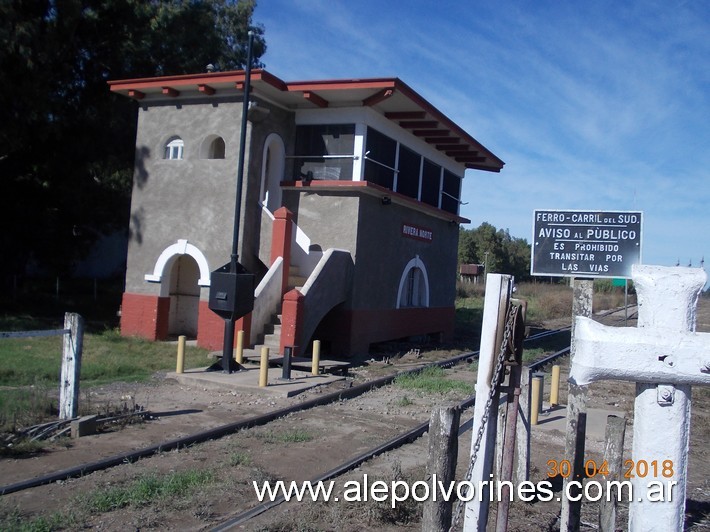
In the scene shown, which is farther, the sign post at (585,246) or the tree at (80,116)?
the tree at (80,116)

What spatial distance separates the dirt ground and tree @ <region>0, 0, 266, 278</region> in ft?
39.3

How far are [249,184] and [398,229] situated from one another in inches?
192

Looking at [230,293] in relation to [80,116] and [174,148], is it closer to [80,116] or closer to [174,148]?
[174,148]

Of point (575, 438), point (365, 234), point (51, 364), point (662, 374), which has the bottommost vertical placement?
point (51, 364)

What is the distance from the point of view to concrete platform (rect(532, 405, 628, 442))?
9961 mm

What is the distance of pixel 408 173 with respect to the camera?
2083 cm

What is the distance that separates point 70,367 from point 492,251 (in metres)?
51.2

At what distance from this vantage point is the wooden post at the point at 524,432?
20.6 feet

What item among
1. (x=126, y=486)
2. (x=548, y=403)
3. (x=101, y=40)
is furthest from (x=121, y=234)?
(x=126, y=486)

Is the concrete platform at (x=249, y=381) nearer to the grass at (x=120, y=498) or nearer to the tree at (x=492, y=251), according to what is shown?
the grass at (x=120, y=498)

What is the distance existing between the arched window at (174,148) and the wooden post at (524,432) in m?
13.8

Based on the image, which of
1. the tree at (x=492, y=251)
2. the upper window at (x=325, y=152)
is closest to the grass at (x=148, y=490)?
the upper window at (x=325, y=152)

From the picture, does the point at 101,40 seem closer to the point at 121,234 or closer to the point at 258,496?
the point at 121,234

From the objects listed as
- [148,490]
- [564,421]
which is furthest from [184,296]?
[148,490]
